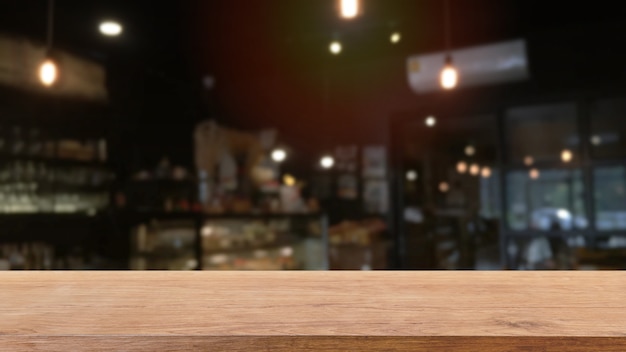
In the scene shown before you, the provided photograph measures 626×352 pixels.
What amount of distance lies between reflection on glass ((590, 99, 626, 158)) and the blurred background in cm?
2

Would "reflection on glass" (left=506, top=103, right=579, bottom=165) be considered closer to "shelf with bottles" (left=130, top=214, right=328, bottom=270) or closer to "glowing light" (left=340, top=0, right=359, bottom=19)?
"shelf with bottles" (left=130, top=214, right=328, bottom=270)

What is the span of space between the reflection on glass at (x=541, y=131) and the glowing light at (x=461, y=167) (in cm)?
46

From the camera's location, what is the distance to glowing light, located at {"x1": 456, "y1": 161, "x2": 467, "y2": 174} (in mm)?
5156

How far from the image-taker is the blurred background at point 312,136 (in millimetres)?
4434

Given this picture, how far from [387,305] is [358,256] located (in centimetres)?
455

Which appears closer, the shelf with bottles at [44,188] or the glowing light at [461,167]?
the shelf with bottles at [44,188]

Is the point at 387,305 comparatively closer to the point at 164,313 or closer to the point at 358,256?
the point at 164,313

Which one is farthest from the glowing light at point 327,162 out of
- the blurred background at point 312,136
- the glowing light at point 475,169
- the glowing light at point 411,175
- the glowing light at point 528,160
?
the glowing light at point 528,160

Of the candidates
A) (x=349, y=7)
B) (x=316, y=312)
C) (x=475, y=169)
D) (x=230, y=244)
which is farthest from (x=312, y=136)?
(x=316, y=312)

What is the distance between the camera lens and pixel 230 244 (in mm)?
4828

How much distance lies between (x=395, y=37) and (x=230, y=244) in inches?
99.6

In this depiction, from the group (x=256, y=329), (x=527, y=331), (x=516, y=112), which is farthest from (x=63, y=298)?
(x=516, y=112)

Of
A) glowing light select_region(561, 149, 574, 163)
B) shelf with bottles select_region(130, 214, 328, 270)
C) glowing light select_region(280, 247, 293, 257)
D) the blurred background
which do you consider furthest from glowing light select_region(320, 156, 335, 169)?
glowing light select_region(561, 149, 574, 163)

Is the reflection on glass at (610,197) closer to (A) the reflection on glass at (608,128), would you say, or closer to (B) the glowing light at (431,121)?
(A) the reflection on glass at (608,128)
